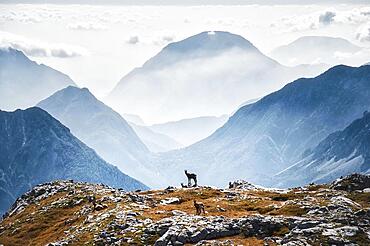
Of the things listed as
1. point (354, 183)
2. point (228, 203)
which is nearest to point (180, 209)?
point (228, 203)

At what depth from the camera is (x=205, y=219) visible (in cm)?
11225

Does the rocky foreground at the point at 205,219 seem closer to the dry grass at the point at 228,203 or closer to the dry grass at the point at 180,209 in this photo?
the dry grass at the point at 228,203

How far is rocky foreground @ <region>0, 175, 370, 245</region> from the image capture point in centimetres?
10444

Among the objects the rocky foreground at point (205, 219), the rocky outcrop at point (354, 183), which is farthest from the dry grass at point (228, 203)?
the rocky outcrop at point (354, 183)

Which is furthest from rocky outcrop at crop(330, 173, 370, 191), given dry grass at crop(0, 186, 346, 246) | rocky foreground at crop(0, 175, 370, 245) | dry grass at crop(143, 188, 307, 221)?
dry grass at crop(143, 188, 307, 221)

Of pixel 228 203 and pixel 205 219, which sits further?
pixel 228 203

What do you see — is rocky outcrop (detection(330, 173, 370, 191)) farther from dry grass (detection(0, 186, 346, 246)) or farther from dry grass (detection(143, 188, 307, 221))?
dry grass (detection(143, 188, 307, 221))

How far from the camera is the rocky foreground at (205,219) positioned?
10444 cm

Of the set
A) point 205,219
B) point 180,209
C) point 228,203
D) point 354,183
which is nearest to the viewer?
point 205,219

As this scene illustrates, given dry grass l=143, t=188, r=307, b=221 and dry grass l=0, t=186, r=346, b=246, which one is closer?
dry grass l=0, t=186, r=346, b=246

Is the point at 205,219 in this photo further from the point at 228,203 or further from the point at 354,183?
the point at 354,183

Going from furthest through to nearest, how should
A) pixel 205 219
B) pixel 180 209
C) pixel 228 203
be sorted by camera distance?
1. pixel 228 203
2. pixel 180 209
3. pixel 205 219

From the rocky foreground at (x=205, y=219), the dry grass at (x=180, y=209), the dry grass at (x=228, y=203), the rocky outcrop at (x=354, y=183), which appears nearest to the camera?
the rocky foreground at (x=205, y=219)

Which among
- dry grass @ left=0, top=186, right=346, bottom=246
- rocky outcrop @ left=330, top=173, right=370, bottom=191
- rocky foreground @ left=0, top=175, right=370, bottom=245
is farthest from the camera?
rocky outcrop @ left=330, top=173, right=370, bottom=191
